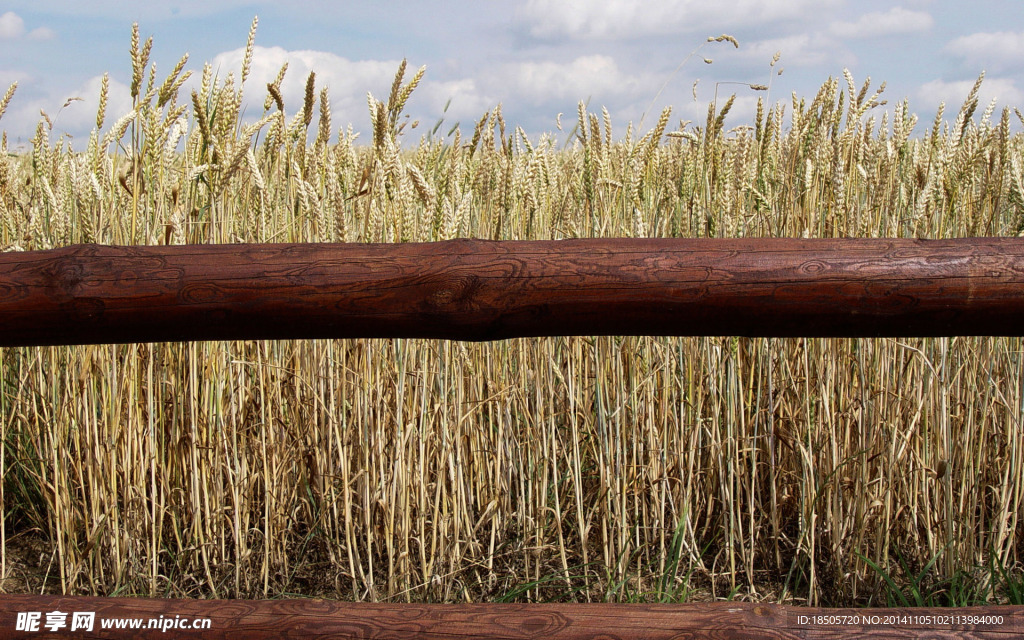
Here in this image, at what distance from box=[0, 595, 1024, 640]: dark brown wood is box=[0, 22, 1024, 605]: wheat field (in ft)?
2.53

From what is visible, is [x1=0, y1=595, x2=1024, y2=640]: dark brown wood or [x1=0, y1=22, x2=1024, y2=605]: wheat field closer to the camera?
[x1=0, y1=595, x2=1024, y2=640]: dark brown wood

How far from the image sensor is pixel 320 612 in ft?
3.26

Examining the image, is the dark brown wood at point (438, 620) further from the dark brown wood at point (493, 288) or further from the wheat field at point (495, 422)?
the wheat field at point (495, 422)

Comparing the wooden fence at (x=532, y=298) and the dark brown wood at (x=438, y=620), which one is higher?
the wooden fence at (x=532, y=298)

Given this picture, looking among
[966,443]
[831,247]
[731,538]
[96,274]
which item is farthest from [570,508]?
[96,274]

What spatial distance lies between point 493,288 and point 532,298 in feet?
0.16

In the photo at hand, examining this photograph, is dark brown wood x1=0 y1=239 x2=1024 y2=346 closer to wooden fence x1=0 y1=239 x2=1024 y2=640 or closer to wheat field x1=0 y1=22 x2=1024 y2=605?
wooden fence x1=0 y1=239 x2=1024 y2=640

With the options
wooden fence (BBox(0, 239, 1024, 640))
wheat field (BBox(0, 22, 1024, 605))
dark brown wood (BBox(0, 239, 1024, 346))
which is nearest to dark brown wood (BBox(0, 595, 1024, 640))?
wooden fence (BBox(0, 239, 1024, 640))

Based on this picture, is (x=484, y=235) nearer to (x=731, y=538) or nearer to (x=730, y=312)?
(x=731, y=538)

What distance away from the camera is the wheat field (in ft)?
5.97

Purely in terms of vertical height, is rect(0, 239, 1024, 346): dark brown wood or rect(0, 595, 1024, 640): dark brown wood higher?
rect(0, 239, 1024, 346): dark brown wood

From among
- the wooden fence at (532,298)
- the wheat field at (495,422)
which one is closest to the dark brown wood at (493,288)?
the wooden fence at (532,298)

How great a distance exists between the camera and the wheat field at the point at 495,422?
1.82 meters

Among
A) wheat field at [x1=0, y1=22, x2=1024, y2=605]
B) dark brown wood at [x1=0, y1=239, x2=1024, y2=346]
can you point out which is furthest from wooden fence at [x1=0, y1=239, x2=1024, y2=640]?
wheat field at [x1=0, y1=22, x2=1024, y2=605]
